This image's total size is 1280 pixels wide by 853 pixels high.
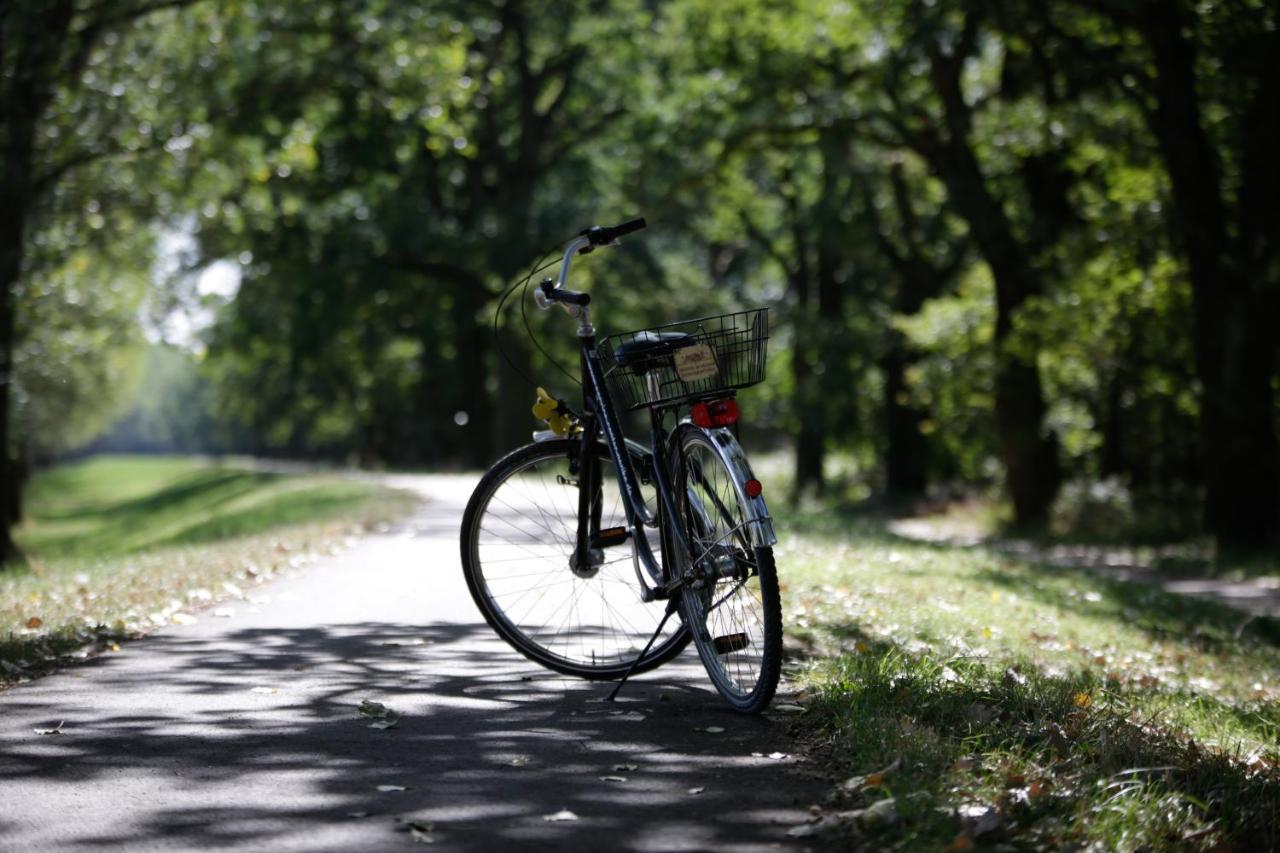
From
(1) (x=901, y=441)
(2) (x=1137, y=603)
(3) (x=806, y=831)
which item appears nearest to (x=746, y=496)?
(3) (x=806, y=831)

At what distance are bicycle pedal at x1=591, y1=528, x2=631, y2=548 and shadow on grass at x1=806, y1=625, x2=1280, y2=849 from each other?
98cm

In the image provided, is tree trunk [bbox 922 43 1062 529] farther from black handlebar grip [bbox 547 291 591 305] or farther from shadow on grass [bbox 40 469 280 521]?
shadow on grass [bbox 40 469 280 521]

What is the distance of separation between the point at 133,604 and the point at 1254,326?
13.8 meters

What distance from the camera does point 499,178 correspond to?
3409cm

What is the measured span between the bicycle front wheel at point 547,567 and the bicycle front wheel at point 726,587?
57cm

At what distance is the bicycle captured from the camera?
525 centimetres

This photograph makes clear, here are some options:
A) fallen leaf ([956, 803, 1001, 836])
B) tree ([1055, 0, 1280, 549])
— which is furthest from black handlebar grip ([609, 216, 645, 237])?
tree ([1055, 0, 1280, 549])

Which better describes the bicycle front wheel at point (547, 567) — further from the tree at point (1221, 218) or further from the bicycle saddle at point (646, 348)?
the tree at point (1221, 218)

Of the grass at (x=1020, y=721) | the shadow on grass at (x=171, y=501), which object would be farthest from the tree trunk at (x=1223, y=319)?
the shadow on grass at (x=171, y=501)

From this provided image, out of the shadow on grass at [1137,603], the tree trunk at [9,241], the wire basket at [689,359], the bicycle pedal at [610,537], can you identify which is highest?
the tree trunk at [9,241]

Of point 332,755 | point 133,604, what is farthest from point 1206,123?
point 332,755

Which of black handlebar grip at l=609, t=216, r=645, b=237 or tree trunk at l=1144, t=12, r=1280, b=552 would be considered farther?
tree trunk at l=1144, t=12, r=1280, b=552

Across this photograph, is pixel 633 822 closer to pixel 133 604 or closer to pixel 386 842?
pixel 386 842

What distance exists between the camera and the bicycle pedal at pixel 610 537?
604 cm
